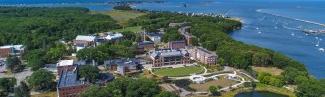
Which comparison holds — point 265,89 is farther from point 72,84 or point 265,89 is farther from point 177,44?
point 177,44

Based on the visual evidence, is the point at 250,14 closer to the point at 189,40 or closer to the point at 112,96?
the point at 189,40

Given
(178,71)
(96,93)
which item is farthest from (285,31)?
(96,93)

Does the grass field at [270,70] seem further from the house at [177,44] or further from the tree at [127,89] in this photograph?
the tree at [127,89]

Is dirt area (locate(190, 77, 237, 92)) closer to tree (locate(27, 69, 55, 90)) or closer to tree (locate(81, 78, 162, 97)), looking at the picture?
tree (locate(81, 78, 162, 97))

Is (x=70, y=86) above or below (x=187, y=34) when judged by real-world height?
above

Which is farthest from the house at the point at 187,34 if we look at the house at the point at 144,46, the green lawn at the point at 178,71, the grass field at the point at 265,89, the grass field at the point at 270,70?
the grass field at the point at 265,89

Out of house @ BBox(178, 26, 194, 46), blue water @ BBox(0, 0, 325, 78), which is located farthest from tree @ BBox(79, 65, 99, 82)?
house @ BBox(178, 26, 194, 46)
